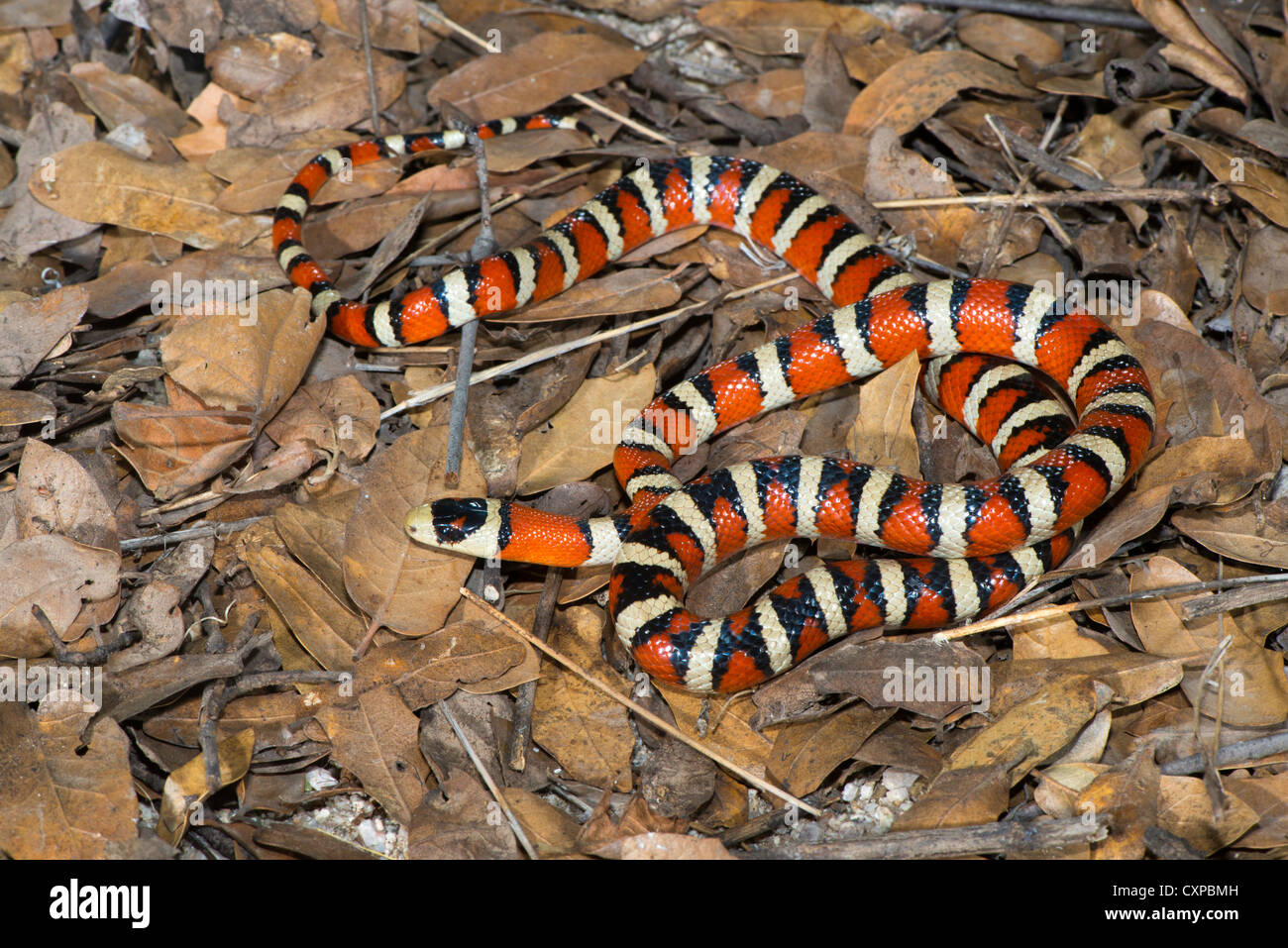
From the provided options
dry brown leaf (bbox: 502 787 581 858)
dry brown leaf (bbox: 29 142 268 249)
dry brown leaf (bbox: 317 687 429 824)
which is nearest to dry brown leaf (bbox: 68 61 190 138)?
dry brown leaf (bbox: 29 142 268 249)

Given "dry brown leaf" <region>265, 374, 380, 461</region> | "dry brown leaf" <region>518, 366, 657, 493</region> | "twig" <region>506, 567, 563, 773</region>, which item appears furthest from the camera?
"dry brown leaf" <region>518, 366, 657, 493</region>

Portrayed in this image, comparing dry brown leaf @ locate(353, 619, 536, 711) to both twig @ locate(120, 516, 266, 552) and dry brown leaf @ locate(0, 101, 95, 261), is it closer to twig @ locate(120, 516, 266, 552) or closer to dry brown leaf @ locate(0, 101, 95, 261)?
twig @ locate(120, 516, 266, 552)

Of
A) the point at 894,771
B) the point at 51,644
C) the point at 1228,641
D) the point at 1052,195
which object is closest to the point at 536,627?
the point at 894,771

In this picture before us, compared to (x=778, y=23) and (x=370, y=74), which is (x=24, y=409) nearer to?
(x=370, y=74)

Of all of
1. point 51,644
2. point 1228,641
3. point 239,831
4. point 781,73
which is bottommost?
point 239,831

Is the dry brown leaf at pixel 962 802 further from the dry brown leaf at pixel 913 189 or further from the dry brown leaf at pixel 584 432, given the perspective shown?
the dry brown leaf at pixel 913 189

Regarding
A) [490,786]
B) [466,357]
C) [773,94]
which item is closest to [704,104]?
[773,94]
